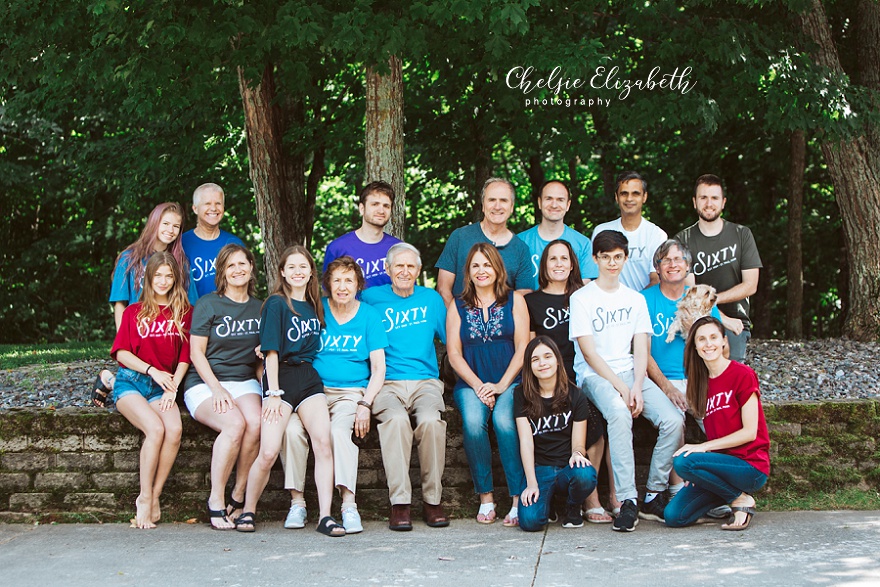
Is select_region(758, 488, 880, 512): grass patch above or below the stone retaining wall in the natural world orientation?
below

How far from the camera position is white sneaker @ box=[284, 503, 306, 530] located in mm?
5137

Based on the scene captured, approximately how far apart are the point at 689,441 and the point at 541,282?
129 centimetres

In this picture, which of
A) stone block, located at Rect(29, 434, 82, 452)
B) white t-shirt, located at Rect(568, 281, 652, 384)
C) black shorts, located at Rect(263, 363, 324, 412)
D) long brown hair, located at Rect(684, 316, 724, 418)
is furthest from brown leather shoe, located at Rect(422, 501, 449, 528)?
stone block, located at Rect(29, 434, 82, 452)

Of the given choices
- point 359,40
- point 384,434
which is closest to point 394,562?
point 384,434

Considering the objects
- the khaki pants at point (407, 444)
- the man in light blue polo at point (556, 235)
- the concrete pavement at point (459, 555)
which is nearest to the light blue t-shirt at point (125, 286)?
the concrete pavement at point (459, 555)

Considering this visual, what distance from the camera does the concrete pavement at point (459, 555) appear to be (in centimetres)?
411

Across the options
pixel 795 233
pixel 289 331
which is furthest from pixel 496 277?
pixel 795 233

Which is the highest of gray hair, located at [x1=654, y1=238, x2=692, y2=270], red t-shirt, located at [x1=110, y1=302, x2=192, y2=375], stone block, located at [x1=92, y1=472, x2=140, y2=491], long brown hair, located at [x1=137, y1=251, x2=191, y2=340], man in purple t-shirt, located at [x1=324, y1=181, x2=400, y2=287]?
man in purple t-shirt, located at [x1=324, y1=181, x2=400, y2=287]

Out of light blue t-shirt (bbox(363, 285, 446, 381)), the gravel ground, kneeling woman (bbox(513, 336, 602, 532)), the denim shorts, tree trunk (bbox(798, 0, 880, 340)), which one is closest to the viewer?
kneeling woman (bbox(513, 336, 602, 532))

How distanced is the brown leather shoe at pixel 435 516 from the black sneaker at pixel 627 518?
922 millimetres

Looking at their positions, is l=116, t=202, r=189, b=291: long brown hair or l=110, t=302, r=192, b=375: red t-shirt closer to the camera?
l=110, t=302, r=192, b=375: red t-shirt

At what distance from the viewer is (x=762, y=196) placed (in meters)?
15.8

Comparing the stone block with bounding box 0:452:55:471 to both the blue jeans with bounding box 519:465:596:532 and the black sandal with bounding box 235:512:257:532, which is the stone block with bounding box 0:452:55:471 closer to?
the black sandal with bounding box 235:512:257:532

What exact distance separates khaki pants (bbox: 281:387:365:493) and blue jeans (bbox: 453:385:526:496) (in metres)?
0.64
